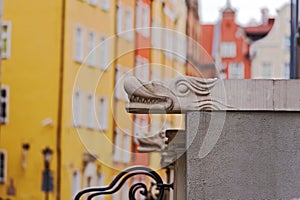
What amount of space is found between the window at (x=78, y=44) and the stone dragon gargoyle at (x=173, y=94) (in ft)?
78.5

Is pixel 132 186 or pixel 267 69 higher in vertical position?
pixel 267 69

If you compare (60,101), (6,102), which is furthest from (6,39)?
(60,101)

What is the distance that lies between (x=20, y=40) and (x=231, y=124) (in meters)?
24.6

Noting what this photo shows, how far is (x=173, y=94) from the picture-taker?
13.7ft

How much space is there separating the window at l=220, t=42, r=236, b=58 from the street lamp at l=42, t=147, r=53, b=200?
33.3ft

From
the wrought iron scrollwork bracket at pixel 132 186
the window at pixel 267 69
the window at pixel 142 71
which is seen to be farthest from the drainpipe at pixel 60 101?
the wrought iron scrollwork bracket at pixel 132 186

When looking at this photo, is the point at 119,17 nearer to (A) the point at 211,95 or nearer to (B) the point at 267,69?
(B) the point at 267,69

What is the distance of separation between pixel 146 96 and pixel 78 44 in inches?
955

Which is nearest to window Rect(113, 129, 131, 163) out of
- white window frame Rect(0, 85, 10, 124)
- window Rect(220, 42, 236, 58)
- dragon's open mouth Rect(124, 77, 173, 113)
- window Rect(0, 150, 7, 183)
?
dragon's open mouth Rect(124, 77, 173, 113)

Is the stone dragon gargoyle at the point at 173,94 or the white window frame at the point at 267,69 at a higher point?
the white window frame at the point at 267,69

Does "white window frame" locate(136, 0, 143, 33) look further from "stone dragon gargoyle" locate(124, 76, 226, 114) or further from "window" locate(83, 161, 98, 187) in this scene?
"stone dragon gargoyle" locate(124, 76, 226, 114)

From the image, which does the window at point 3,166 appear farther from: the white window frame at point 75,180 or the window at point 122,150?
the window at point 122,150

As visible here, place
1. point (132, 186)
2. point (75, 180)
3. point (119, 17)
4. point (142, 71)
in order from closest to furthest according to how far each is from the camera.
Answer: point (132, 186), point (142, 71), point (75, 180), point (119, 17)

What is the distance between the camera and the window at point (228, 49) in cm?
3681
